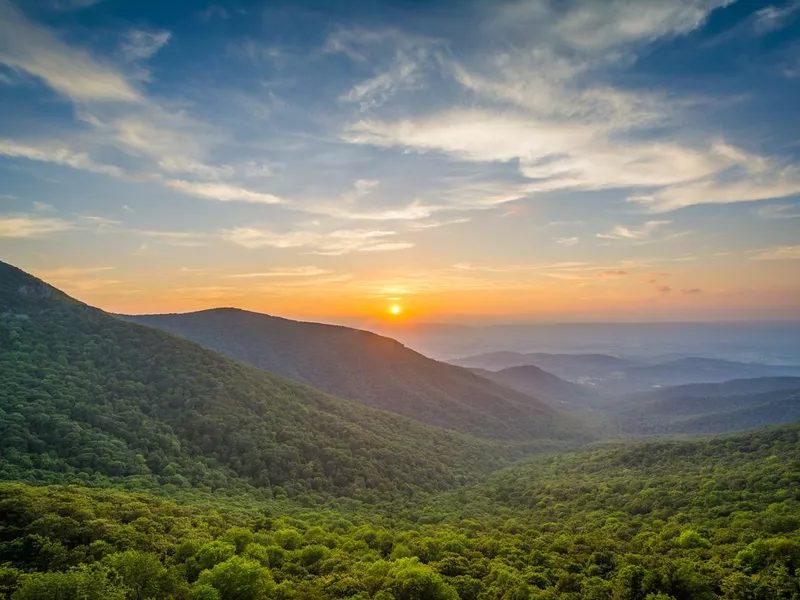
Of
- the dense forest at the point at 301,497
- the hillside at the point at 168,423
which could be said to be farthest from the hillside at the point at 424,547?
the hillside at the point at 168,423

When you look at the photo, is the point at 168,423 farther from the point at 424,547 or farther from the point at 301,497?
the point at 424,547

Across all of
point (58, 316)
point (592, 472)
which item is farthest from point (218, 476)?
point (592, 472)

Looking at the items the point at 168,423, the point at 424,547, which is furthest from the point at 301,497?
the point at 424,547

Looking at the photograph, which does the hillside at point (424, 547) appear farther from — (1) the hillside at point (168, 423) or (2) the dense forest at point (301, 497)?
(1) the hillside at point (168, 423)

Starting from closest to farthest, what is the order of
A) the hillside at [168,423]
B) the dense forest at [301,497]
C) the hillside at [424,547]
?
the hillside at [424,547], the dense forest at [301,497], the hillside at [168,423]

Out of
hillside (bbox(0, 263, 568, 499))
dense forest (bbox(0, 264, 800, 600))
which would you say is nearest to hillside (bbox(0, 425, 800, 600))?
dense forest (bbox(0, 264, 800, 600))

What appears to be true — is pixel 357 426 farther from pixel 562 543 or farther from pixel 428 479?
pixel 562 543

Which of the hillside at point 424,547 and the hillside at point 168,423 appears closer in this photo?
the hillside at point 424,547
